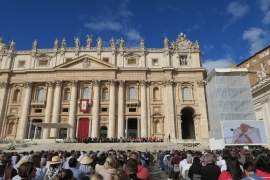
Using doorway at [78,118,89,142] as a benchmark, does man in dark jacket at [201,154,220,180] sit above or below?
below

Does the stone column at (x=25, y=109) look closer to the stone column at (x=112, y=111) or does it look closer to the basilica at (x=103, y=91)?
the basilica at (x=103, y=91)

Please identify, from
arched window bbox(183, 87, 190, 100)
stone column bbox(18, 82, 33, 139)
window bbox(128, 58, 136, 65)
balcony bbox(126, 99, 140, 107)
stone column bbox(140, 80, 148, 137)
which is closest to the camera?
stone column bbox(140, 80, 148, 137)

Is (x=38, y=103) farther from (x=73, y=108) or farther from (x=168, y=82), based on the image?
(x=168, y=82)

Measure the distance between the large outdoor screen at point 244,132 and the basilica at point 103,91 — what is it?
16.4 m

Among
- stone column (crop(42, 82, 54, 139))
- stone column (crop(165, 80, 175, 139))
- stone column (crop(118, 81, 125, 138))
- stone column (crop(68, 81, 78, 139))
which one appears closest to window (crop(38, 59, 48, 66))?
stone column (crop(42, 82, 54, 139))

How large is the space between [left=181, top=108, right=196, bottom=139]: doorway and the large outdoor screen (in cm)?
1970

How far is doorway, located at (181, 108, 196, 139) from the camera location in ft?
140

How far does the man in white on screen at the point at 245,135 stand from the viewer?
20984 mm

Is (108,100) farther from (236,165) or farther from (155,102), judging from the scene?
(236,165)

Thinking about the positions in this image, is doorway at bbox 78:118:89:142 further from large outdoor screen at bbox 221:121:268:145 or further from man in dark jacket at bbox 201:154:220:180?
man in dark jacket at bbox 201:154:220:180

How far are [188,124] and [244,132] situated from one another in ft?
75.1

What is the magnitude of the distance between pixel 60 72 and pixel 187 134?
92.9 feet

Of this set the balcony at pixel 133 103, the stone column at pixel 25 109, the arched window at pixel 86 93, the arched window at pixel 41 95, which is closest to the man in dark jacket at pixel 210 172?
the balcony at pixel 133 103

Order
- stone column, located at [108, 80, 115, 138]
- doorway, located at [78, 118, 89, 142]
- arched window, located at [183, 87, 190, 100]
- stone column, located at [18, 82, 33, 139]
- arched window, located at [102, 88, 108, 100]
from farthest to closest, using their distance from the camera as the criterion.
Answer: arched window, located at [102, 88, 108, 100]
arched window, located at [183, 87, 190, 100]
doorway, located at [78, 118, 89, 142]
stone column, located at [18, 82, 33, 139]
stone column, located at [108, 80, 115, 138]
